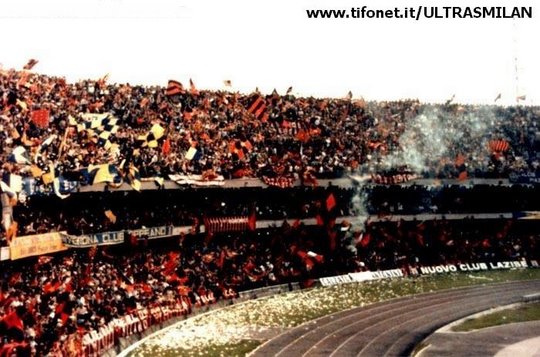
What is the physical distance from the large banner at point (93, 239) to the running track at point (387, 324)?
32.7 feet

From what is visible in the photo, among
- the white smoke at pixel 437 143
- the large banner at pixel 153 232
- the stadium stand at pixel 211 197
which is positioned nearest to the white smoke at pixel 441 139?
the white smoke at pixel 437 143

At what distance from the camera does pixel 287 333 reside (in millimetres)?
29141

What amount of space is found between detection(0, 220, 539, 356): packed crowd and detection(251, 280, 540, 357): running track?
6.56m

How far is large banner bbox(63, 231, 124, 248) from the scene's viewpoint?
98.1 ft

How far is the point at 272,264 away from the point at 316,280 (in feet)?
10.7

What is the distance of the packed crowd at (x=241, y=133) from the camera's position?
3133 centimetres

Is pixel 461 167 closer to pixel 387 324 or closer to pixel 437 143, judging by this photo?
pixel 437 143

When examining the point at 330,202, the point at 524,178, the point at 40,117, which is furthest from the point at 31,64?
the point at 524,178

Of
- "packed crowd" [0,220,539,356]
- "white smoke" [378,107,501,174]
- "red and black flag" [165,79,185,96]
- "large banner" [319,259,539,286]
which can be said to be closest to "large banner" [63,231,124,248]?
"packed crowd" [0,220,539,356]

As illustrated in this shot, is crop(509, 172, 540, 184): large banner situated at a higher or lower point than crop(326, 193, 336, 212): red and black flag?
Result: higher

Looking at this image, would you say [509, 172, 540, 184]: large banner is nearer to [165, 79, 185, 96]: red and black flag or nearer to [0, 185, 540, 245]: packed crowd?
[0, 185, 540, 245]: packed crowd

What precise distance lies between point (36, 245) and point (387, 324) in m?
16.1

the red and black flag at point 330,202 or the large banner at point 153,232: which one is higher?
the red and black flag at point 330,202

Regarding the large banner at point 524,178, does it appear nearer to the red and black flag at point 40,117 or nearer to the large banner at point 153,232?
the large banner at point 153,232
